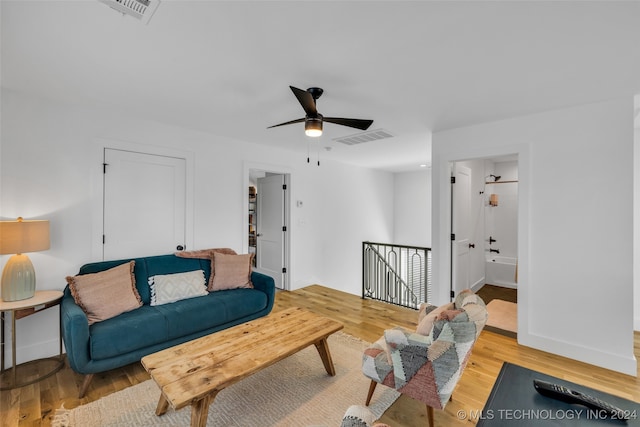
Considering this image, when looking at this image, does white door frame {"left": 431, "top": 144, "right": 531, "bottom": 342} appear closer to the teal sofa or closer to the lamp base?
the teal sofa

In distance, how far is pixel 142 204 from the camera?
337 cm

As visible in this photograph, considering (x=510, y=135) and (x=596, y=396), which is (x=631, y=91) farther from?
(x=596, y=396)

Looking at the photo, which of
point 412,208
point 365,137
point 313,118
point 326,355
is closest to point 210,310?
point 326,355

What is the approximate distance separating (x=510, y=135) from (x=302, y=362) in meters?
3.25

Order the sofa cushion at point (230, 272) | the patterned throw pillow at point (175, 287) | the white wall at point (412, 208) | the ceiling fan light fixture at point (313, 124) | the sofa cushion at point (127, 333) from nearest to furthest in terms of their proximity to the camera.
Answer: the sofa cushion at point (127, 333)
the ceiling fan light fixture at point (313, 124)
the patterned throw pillow at point (175, 287)
the sofa cushion at point (230, 272)
the white wall at point (412, 208)

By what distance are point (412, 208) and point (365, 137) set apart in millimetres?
3723

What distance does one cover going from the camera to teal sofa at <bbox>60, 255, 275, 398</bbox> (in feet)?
7.14

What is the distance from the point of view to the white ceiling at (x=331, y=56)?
1.55 meters

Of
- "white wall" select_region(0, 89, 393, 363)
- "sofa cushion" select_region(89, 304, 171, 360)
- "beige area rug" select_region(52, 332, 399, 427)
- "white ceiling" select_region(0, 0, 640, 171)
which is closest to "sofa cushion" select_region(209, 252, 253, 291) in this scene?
"white wall" select_region(0, 89, 393, 363)

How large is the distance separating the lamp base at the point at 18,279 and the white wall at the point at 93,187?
0.94 feet

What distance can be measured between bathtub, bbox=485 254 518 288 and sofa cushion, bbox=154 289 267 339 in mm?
4398

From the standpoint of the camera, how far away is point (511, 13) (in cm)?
154

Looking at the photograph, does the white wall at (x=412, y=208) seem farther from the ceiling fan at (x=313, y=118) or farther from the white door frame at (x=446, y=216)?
the ceiling fan at (x=313, y=118)

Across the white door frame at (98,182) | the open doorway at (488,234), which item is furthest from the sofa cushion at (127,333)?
the open doorway at (488,234)
